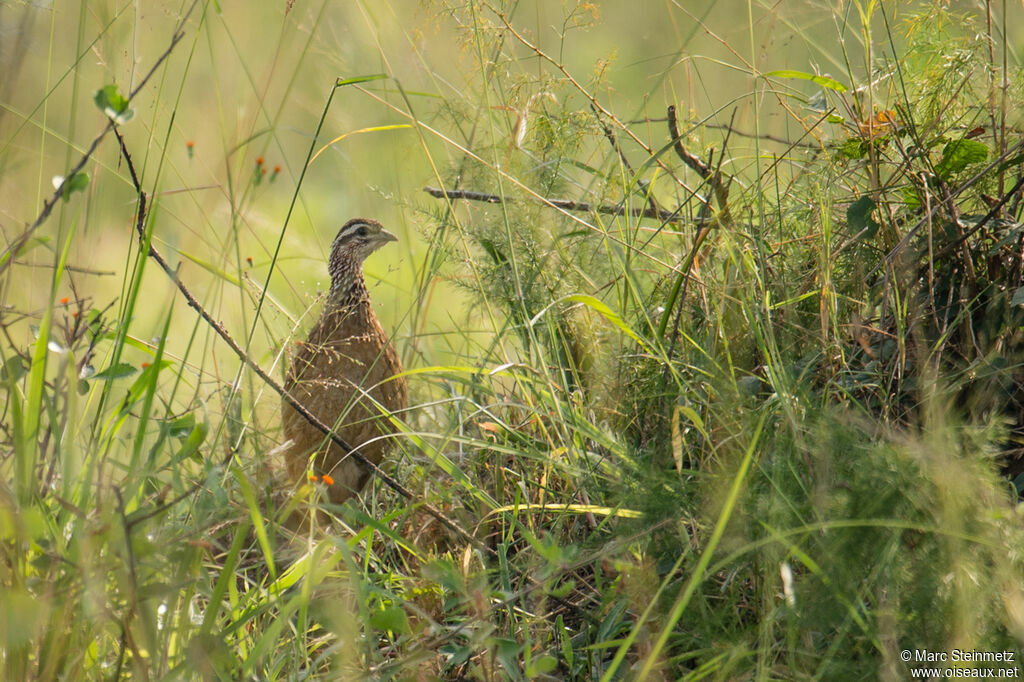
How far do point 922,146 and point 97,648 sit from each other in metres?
2.31

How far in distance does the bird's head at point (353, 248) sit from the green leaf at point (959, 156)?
249 centimetres

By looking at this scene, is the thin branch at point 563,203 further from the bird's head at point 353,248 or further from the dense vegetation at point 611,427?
the bird's head at point 353,248

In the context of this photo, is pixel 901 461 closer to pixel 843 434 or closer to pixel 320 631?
pixel 843 434

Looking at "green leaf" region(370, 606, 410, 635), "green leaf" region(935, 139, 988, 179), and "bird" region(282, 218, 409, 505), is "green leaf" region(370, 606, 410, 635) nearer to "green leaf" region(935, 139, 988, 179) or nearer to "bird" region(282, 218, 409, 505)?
"bird" region(282, 218, 409, 505)

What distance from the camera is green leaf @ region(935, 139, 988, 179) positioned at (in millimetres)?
2270

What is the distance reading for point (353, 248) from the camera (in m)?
4.25

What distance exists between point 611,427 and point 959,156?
1166mm

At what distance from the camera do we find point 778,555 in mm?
1791

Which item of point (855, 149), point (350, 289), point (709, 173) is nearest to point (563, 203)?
point (709, 173)

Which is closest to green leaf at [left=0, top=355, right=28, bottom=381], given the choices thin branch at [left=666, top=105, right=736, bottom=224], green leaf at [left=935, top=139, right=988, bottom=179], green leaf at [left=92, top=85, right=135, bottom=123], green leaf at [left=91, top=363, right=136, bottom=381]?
green leaf at [left=91, top=363, right=136, bottom=381]

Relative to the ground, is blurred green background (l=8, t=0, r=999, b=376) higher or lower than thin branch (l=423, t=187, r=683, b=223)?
higher

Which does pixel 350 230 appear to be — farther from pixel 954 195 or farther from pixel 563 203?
pixel 954 195

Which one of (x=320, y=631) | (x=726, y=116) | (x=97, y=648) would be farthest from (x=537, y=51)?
(x=726, y=116)

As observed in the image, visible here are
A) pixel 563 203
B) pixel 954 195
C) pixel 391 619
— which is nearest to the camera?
pixel 391 619
